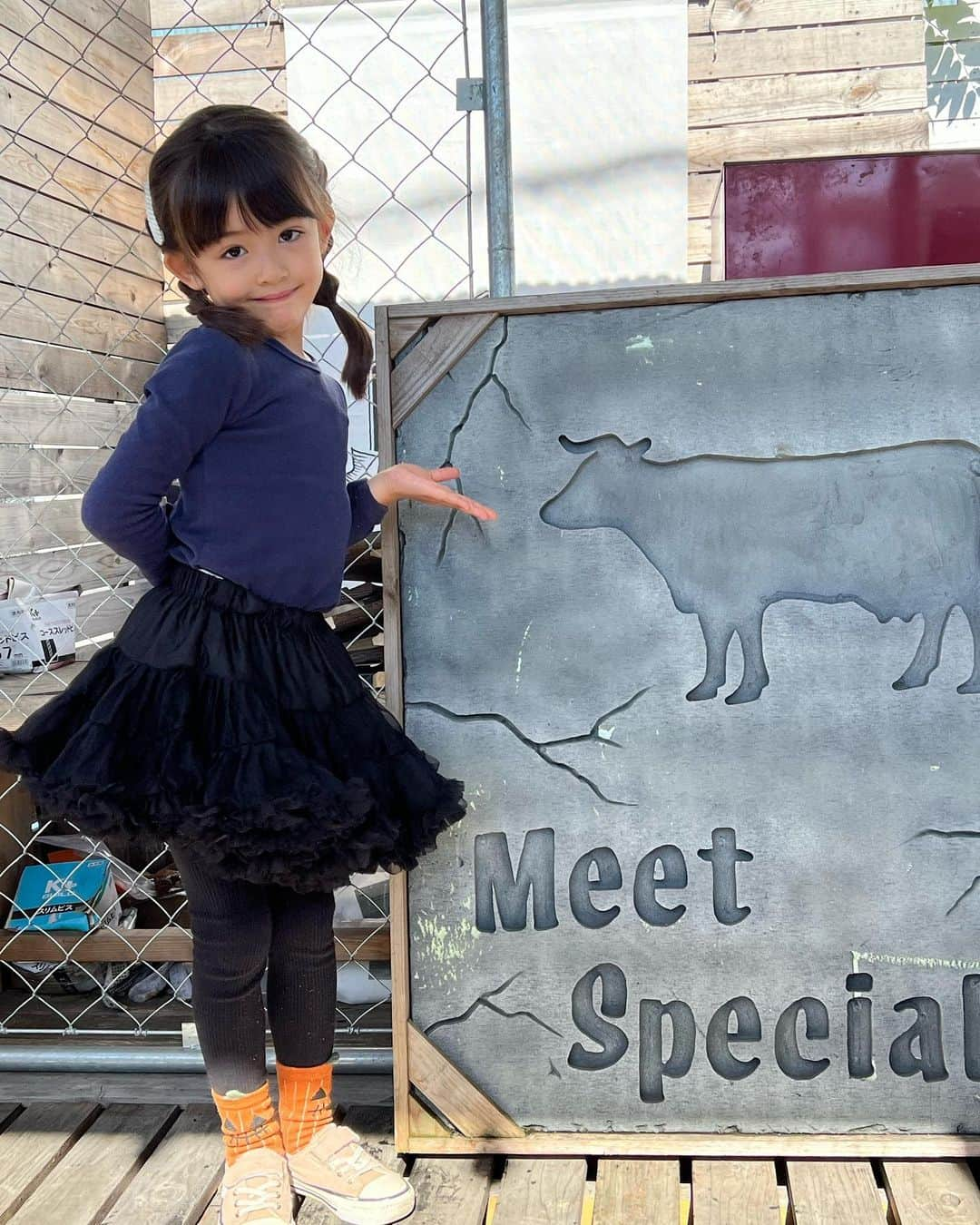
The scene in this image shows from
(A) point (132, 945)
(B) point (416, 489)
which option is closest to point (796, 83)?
(B) point (416, 489)

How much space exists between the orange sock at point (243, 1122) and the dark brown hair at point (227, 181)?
0.90 metres

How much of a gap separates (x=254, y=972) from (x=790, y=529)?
873 millimetres

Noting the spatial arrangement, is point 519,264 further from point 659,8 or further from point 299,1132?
point 299,1132

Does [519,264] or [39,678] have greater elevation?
[519,264]

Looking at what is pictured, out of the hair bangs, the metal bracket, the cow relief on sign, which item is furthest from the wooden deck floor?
the metal bracket

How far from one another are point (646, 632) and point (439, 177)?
1.47 m

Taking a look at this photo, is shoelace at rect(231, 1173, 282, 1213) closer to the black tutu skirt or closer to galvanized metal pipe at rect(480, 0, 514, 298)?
the black tutu skirt

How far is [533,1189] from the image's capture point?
138cm

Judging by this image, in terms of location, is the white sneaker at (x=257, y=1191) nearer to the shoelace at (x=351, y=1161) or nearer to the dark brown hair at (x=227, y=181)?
the shoelace at (x=351, y=1161)

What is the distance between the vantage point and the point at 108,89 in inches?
111

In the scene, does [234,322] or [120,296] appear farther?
[120,296]

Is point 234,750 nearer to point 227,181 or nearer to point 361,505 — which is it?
point 361,505

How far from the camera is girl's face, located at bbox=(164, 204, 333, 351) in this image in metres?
1.26

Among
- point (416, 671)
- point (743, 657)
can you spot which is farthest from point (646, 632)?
point (416, 671)
